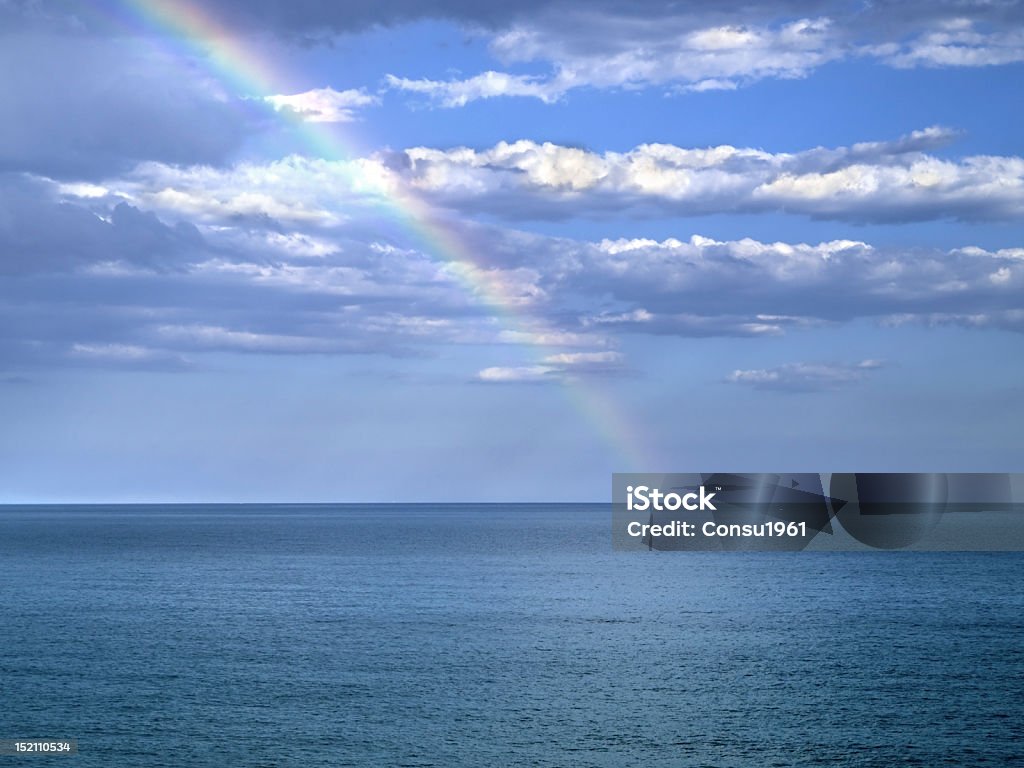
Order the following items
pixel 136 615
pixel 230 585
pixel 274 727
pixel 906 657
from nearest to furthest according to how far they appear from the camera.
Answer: pixel 274 727
pixel 906 657
pixel 136 615
pixel 230 585

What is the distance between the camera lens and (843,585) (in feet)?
498

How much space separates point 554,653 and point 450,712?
910 inches

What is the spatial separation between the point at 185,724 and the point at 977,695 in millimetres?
45592

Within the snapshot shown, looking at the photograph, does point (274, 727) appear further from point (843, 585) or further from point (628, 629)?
point (843, 585)

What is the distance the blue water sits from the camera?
58906mm

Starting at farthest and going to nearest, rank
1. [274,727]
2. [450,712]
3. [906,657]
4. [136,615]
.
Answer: [136,615] < [906,657] < [450,712] < [274,727]

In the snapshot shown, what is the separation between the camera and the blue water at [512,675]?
58906mm

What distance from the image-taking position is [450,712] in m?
67.2

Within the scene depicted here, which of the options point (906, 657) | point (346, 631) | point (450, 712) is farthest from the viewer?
point (346, 631)

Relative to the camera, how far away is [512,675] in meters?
78.8

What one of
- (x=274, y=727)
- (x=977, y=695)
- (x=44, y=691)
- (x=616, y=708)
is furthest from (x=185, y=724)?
(x=977, y=695)

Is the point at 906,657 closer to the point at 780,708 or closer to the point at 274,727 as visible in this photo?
the point at 780,708

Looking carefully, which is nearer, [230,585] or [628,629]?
[628,629]

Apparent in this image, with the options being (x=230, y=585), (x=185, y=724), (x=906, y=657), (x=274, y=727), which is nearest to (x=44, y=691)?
(x=185, y=724)
